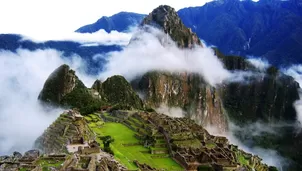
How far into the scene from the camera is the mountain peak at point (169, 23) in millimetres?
185750

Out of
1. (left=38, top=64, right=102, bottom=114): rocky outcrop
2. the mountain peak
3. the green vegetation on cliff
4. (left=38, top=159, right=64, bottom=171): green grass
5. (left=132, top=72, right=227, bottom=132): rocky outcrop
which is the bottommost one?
(left=132, top=72, right=227, bottom=132): rocky outcrop

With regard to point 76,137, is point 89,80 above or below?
below

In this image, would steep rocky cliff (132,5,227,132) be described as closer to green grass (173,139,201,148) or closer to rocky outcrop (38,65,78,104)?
rocky outcrop (38,65,78,104)

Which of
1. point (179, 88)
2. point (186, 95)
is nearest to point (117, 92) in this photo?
point (179, 88)

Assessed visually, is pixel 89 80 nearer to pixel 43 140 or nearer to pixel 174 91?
pixel 174 91

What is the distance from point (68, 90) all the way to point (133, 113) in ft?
113

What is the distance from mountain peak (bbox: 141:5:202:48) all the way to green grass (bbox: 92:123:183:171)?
127 m

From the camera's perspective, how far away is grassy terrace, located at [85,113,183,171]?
4251 centimetres

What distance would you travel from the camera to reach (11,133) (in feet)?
271

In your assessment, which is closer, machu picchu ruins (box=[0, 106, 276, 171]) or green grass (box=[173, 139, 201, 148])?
machu picchu ruins (box=[0, 106, 276, 171])

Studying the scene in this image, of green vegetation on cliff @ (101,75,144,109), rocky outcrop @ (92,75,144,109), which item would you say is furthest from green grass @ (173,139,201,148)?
green vegetation on cliff @ (101,75,144,109)

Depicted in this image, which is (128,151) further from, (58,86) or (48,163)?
(58,86)

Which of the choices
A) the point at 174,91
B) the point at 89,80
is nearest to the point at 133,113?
the point at 174,91

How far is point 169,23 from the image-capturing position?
18600 cm
